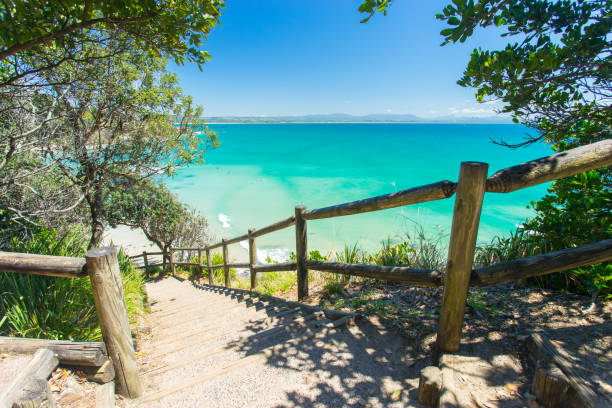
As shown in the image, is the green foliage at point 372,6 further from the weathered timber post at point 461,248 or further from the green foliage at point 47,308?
the green foliage at point 47,308

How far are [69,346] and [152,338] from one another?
62.2 inches

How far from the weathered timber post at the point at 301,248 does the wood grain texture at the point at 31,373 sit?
2121mm

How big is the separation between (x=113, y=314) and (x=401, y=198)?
2041 millimetres

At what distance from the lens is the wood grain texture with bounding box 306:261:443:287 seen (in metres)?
2.09

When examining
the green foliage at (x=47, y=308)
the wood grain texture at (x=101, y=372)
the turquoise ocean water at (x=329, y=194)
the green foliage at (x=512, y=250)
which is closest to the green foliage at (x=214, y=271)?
the turquoise ocean water at (x=329, y=194)

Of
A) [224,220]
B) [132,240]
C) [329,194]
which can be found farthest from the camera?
[329,194]

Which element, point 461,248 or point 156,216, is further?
point 156,216

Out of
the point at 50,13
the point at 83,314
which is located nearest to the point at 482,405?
the point at 83,314

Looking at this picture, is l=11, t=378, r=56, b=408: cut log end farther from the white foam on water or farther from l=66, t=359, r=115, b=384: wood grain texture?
the white foam on water

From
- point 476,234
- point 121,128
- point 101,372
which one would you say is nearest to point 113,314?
point 101,372

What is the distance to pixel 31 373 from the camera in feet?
5.24

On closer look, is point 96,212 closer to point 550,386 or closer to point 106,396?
point 106,396

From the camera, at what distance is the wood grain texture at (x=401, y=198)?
5.96ft

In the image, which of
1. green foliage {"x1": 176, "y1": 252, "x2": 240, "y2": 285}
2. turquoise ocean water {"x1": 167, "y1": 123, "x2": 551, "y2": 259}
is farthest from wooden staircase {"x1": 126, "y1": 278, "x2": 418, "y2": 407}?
green foliage {"x1": 176, "y1": 252, "x2": 240, "y2": 285}
